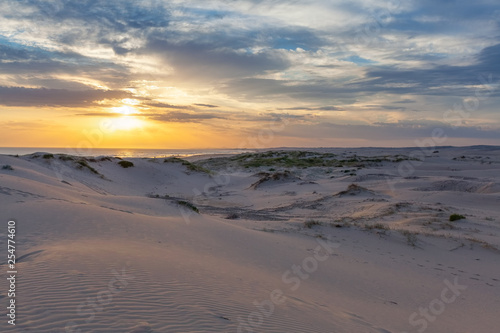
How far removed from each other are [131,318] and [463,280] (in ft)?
26.4

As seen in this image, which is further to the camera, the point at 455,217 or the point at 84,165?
the point at 84,165

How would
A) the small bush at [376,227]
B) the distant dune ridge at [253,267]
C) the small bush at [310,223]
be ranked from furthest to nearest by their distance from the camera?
the small bush at [310,223], the small bush at [376,227], the distant dune ridge at [253,267]

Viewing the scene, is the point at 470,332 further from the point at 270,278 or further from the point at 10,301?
the point at 10,301

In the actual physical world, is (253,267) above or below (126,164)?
below

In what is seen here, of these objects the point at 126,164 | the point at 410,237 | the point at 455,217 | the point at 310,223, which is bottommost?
the point at 410,237

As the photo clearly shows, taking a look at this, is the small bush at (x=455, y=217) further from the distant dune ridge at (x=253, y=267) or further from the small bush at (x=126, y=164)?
the small bush at (x=126, y=164)

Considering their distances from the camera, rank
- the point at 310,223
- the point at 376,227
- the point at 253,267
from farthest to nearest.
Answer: the point at 310,223, the point at 376,227, the point at 253,267

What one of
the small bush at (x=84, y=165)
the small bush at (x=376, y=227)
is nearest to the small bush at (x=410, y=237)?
the small bush at (x=376, y=227)

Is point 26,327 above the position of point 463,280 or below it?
above

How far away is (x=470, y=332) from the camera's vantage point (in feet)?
20.2

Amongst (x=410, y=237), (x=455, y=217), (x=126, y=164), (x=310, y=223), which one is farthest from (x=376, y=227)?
(x=126, y=164)

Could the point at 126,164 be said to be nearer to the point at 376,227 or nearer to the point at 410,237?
the point at 376,227

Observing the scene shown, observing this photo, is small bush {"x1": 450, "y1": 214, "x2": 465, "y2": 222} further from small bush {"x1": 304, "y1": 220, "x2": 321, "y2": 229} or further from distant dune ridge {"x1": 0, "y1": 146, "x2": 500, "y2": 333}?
small bush {"x1": 304, "y1": 220, "x2": 321, "y2": 229}

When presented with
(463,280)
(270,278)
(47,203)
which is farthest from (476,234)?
(47,203)
